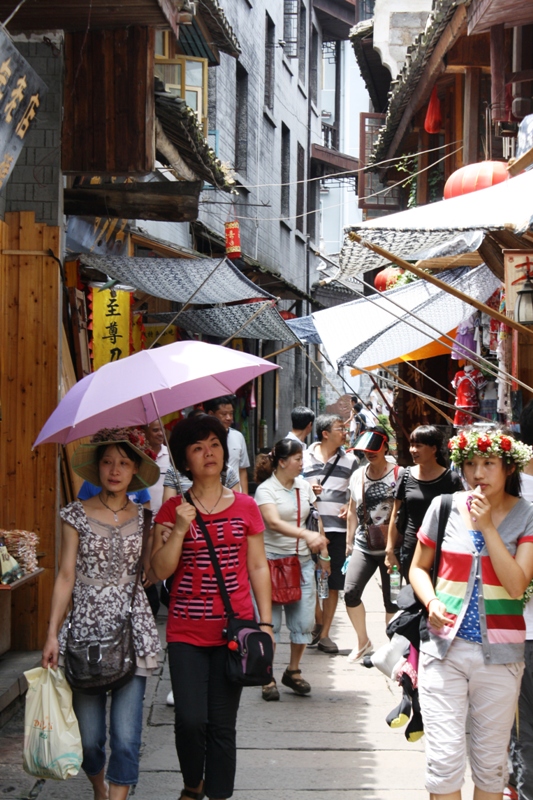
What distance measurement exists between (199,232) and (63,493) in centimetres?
888

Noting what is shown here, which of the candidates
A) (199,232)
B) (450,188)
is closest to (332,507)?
(450,188)

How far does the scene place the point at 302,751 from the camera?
600 cm

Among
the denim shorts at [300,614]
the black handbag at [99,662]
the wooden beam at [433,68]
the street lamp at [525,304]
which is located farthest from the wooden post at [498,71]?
the black handbag at [99,662]

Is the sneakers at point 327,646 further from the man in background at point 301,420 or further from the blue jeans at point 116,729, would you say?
the blue jeans at point 116,729

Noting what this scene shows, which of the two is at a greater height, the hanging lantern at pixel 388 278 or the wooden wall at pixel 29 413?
the hanging lantern at pixel 388 278

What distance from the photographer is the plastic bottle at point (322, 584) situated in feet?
26.3

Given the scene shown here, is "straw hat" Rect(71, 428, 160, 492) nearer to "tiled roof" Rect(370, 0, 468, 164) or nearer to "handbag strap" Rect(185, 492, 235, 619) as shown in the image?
"handbag strap" Rect(185, 492, 235, 619)

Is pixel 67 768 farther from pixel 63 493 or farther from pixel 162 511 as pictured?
pixel 63 493

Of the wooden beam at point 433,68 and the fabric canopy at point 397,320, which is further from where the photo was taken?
the wooden beam at point 433,68

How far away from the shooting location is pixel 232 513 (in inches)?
186

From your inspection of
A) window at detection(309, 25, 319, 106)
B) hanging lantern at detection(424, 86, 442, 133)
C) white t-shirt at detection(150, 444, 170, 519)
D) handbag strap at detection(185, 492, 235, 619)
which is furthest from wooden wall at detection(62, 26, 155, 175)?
window at detection(309, 25, 319, 106)

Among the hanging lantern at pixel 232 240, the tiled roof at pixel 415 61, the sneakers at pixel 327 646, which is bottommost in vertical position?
the sneakers at pixel 327 646

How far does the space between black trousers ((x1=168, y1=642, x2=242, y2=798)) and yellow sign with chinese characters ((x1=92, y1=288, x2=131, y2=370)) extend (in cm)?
573

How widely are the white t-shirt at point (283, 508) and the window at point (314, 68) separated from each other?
83.7ft
